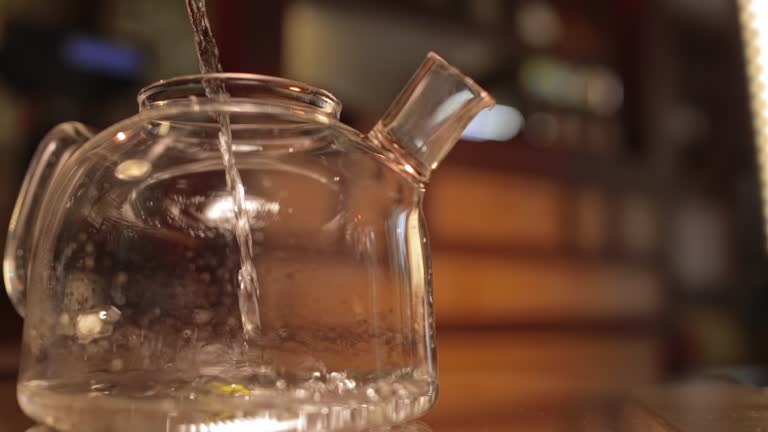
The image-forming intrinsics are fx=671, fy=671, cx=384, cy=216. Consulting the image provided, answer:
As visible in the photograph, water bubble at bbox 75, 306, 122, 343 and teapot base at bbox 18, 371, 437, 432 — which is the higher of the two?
water bubble at bbox 75, 306, 122, 343

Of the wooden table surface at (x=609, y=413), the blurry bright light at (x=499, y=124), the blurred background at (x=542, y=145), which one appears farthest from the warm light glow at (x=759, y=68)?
the wooden table surface at (x=609, y=413)

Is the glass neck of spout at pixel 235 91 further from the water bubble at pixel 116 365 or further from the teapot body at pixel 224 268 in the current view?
the water bubble at pixel 116 365

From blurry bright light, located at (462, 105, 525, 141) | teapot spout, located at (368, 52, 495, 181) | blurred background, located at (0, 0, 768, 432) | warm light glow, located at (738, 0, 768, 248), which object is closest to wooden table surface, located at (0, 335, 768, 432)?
teapot spout, located at (368, 52, 495, 181)

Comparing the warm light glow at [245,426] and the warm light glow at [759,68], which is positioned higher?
the warm light glow at [759,68]

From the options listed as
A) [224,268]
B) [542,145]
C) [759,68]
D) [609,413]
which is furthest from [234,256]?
[759,68]

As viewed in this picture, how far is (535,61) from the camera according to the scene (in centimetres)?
205

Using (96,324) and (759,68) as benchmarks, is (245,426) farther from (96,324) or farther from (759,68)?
(759,68)

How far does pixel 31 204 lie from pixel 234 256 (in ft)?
0.47

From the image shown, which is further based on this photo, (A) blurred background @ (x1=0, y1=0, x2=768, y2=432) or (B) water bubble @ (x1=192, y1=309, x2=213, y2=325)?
(A) blurred background @ (x1=0, y1=0, x2=768, y2=432)

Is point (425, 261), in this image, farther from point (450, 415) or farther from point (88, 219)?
point (88, 219)

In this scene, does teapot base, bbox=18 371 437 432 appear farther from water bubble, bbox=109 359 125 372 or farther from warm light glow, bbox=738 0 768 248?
warm light glow, bbox=738 0 768 248

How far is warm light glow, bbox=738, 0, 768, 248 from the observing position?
1.93m

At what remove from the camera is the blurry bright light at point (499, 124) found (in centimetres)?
190

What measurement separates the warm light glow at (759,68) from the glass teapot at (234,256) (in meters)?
1.83
